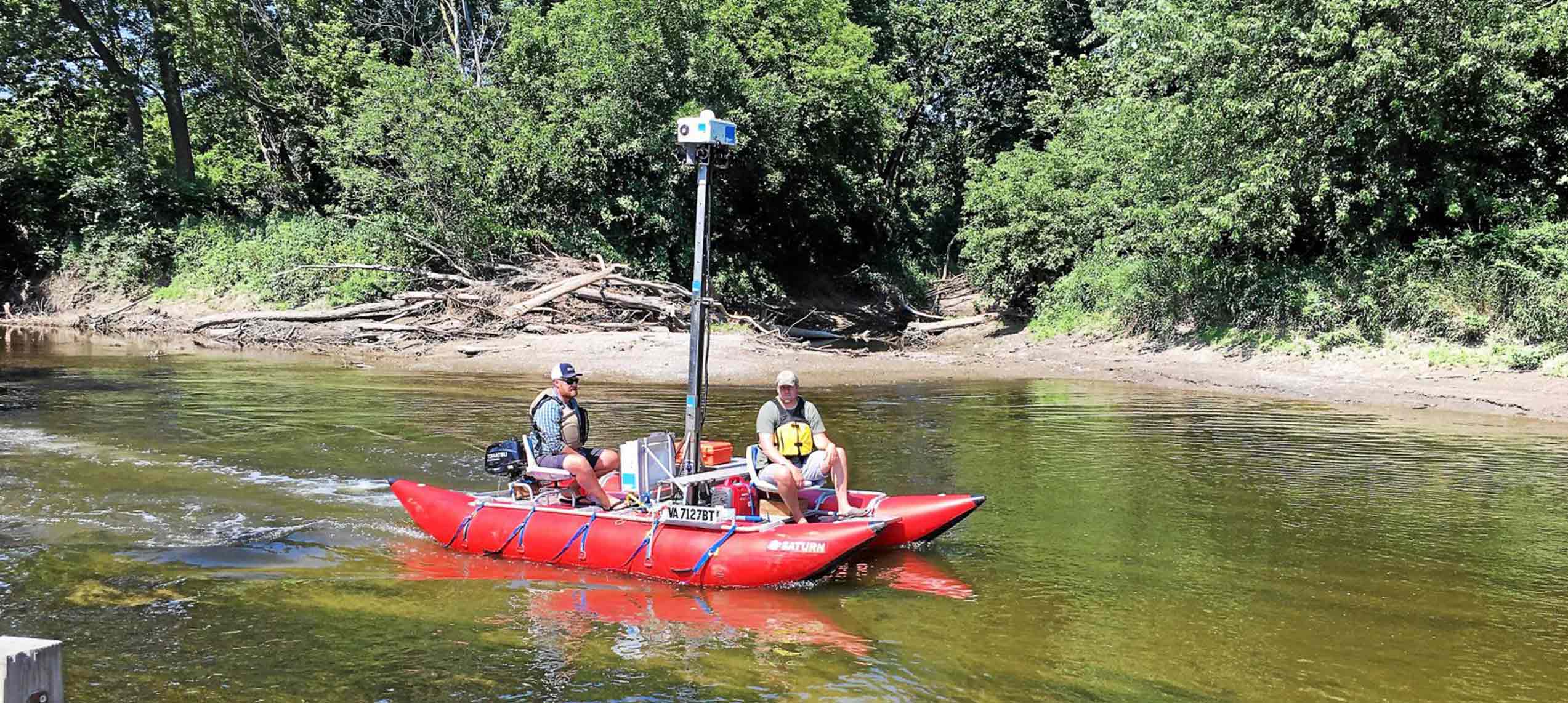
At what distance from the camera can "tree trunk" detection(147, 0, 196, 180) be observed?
2994 cm

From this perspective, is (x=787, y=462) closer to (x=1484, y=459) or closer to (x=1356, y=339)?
(x=1484, y=459)

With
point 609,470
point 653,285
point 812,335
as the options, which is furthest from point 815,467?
point 812,335

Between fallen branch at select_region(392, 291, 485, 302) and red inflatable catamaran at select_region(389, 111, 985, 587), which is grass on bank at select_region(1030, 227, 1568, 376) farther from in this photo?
fallen branch at select_region(392, 291, 485, 302)

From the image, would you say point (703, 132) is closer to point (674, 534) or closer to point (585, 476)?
point (585, 476)

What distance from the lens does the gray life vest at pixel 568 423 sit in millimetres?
8219

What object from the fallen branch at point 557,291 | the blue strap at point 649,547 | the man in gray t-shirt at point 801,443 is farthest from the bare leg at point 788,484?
the fallen branch at point 557,291

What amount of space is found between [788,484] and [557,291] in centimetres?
1583

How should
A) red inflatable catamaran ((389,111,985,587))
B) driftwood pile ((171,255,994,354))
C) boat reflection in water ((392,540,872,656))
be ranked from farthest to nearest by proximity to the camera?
driftwood pile ((171,255,994,354)) → red inflatable catamaran ((389,111,985,587)) → boat reflection in water ((392,540,872,656))

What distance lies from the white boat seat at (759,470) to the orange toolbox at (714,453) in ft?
0.88

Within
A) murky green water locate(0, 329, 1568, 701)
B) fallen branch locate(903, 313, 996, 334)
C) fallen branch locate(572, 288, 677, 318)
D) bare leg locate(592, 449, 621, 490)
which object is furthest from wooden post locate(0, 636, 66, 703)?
fallen branch locate(903, 313, 996, 334)

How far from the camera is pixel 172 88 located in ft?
103

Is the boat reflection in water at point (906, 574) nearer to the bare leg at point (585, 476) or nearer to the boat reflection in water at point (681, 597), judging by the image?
the boat reflection in water at point (681, 597)

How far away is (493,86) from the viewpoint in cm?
2830

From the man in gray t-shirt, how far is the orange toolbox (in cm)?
45
